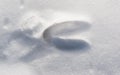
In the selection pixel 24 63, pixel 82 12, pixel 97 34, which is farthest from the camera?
pixel 82 12

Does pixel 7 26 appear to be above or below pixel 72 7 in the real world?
below

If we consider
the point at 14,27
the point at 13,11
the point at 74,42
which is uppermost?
the point at 13,11

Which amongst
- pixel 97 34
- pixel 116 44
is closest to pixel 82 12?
pixel 97 34

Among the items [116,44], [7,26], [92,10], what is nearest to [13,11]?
[7,26]

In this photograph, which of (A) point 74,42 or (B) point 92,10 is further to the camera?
(B) point 92,10

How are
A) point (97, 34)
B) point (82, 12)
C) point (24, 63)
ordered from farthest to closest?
point (82, 12) → point (97, 34) → point (24, 63)

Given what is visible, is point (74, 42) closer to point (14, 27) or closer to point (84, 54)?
point (84, 54)
